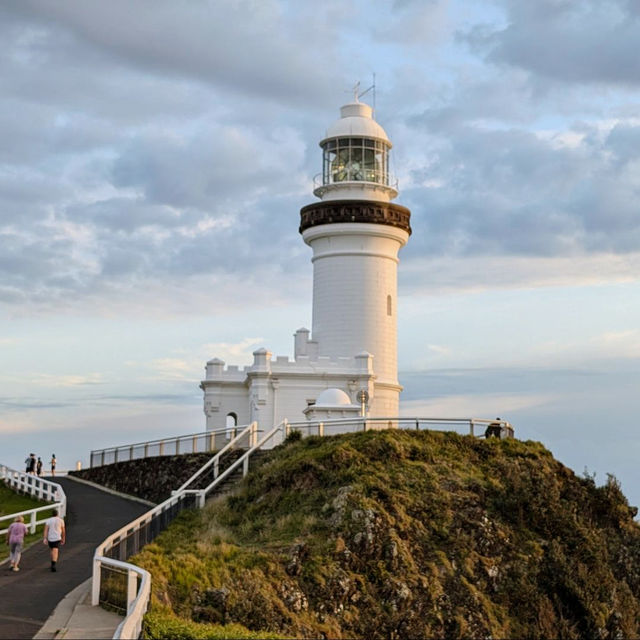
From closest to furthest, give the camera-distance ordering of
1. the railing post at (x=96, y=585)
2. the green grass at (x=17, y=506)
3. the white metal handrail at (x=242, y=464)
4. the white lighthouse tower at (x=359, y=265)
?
the railing post at (x=96, y=585) < the green grass at (x=17, y=506) < the white metal handrail at (x=242, y=464) < the white lighthouse tower at (x=359, y=265)

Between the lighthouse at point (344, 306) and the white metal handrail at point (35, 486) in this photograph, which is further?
the lighthouse at point (344, 306)

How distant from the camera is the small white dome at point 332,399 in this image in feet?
134

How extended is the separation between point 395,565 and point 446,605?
1.64m

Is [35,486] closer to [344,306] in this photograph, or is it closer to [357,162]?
[344,306]

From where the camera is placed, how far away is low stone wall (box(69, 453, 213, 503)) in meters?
38.7

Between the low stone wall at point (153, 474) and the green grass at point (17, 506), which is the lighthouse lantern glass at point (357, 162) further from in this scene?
the green grass at point (17, 506)

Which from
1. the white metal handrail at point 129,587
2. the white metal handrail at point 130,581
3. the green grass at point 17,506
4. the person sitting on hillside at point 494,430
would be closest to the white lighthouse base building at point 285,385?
the person sitting on hillside at point 494,430

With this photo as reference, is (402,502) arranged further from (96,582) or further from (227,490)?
(96,582)

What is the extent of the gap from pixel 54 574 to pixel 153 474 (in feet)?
61.1

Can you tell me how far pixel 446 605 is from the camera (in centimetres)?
2562

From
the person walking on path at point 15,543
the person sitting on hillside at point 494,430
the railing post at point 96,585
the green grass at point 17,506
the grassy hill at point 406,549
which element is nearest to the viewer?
the railing post at point 96,585

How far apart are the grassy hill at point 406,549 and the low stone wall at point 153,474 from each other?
18.0 ft

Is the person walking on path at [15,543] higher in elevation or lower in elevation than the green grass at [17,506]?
lower

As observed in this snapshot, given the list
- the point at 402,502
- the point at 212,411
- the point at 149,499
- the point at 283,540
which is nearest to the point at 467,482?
the point at 402,502
